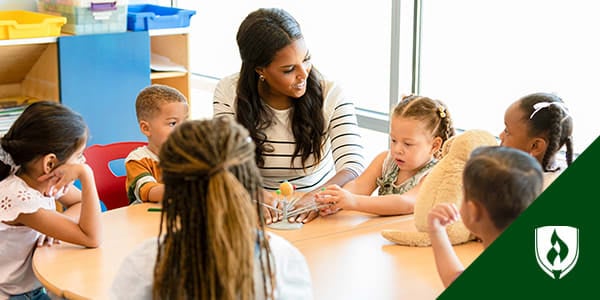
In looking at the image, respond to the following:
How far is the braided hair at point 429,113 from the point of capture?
A: 2.24 m

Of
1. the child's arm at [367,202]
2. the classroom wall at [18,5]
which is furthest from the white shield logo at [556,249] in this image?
the classroom wall at [18,5]

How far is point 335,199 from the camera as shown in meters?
2.21

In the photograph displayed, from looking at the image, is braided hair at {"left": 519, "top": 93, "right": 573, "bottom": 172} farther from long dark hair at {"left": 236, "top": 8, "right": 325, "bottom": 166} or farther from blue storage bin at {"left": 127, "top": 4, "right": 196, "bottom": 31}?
blue storage bin at {"left": 127, "top": 4, "right": 196, "bottom": 31}

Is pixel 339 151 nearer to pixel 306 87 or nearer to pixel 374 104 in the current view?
pixel 306 87

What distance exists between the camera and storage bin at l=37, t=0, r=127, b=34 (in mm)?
3621

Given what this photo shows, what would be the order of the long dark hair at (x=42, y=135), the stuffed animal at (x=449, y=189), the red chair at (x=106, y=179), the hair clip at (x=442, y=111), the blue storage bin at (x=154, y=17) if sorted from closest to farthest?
the stuffed animal at (x=449, y=189), the long dark hair at (x=42, y=135), the hair clip at (x=442, y=111), the red chair at (x=106, y=179), the blue storage bin at (x=154, y=17)

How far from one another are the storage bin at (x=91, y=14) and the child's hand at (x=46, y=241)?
5.81ft

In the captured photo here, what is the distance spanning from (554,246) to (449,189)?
471 millimetres

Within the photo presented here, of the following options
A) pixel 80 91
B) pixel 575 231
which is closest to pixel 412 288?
pixel 575 231

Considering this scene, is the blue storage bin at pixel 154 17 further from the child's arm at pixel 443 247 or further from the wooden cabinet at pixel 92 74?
the child's arm at pixel 443 247

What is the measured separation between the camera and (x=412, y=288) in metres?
1.72

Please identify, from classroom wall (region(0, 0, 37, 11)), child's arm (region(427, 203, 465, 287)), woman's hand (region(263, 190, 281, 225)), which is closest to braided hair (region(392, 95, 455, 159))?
woman's hand (region(263, 190, 281, 225))

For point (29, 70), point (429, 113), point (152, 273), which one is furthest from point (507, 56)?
point (29, 70)

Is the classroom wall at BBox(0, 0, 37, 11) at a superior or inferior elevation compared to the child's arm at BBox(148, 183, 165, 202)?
superior
